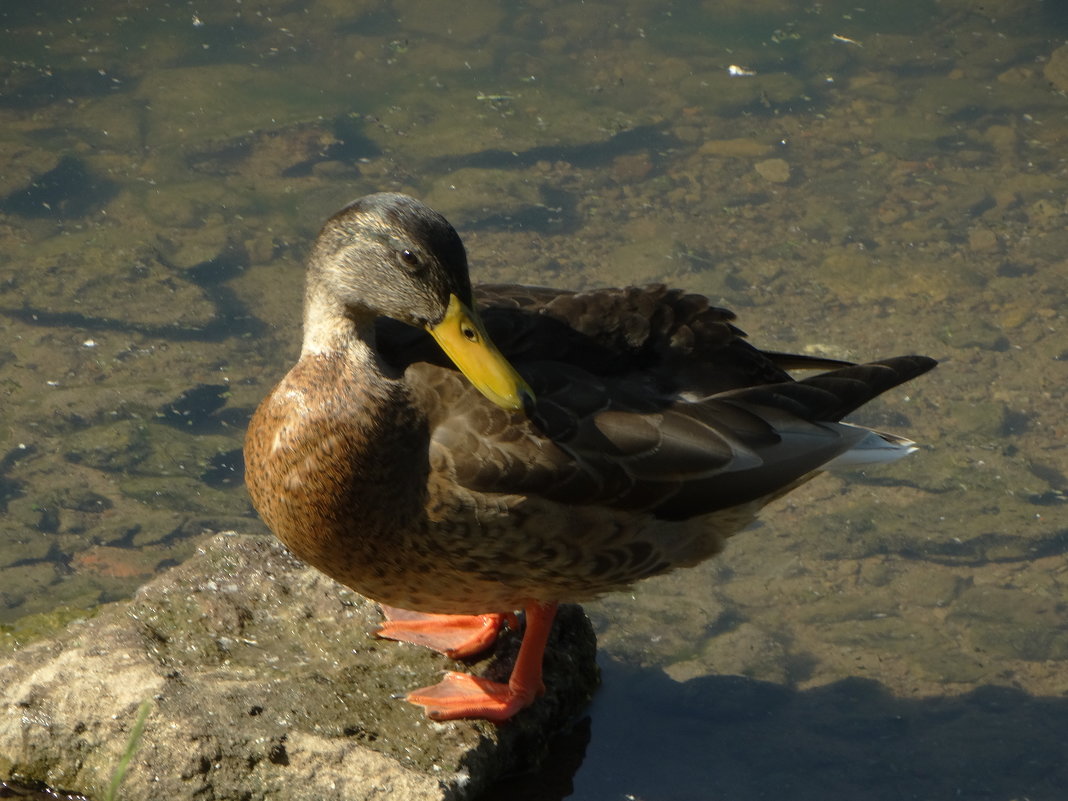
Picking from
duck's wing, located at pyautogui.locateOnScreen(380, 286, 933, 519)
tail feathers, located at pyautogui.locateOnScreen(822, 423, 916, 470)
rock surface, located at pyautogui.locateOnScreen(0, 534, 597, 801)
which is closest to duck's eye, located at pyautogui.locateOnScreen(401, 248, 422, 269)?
duck's wing, located at pyautogui.locateOnScreen(380, 286, 933, 519)

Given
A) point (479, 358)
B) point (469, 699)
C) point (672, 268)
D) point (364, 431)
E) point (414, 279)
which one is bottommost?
point (672, 268)

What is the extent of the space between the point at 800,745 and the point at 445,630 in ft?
4.84

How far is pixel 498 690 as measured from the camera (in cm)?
339

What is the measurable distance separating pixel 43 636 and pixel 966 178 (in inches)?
329

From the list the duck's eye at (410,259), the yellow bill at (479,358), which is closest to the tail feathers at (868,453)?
the yellow bill at (479,358)

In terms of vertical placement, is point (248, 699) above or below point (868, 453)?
below

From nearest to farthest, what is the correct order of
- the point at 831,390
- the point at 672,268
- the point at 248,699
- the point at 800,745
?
the point at 248,699 < the point at 831,390 < the point at 800,745 < the point at 672,268

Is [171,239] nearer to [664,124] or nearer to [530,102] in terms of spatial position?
[530,102]

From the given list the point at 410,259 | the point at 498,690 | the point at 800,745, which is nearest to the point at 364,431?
the point at 410,259

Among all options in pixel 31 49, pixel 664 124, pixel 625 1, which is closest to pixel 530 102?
pixel 664 124

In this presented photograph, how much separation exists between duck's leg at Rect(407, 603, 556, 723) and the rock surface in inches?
1.6

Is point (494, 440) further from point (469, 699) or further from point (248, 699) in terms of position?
point (248, 699)

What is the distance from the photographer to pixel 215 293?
26.3 ft

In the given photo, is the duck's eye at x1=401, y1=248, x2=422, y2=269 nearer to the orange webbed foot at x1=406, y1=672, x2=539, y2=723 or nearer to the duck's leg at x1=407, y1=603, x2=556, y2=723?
the duck's leg at x1=407, y1=603, x2=556, y2=723
